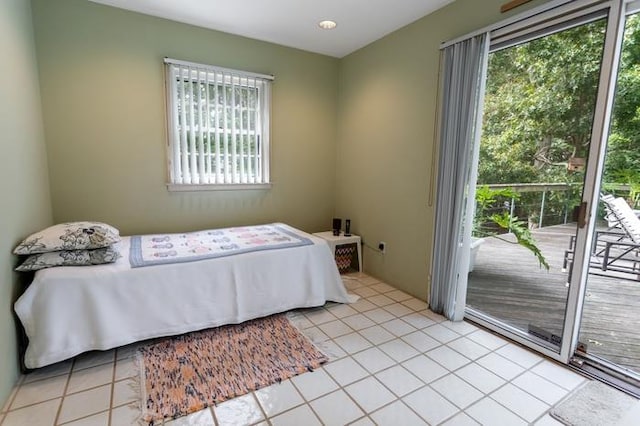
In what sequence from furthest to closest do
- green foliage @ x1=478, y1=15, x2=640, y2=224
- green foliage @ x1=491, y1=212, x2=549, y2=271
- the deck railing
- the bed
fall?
the deck railing, green foliage @ x1=491, y1=212, x2=549, y2=271, green foliage @ x1=478, y1=15, x2=640, y2=224, the bed

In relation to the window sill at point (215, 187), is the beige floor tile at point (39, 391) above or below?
below

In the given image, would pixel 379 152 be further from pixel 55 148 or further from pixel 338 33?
pixel 55 148

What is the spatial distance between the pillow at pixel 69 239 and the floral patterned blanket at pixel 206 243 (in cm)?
23

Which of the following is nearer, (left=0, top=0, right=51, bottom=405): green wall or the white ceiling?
(left=0, top=0, right=51, bottom=405): green wall

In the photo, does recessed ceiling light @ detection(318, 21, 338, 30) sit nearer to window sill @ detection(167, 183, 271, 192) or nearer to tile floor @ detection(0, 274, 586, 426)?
window sill @ detection(167, 183, 271, 192)

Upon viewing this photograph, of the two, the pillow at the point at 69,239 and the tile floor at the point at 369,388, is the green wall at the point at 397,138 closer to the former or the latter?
the tile floor at the point at 369,388

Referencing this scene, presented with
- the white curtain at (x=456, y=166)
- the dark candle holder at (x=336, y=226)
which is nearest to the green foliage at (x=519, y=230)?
the white curtain at (x=456, y=166)

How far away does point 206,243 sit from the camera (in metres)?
2.70

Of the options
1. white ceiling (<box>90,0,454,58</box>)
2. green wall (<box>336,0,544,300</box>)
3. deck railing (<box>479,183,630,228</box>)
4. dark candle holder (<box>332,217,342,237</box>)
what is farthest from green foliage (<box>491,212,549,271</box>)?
white ceiling (<box>90,0,454,58</box>)

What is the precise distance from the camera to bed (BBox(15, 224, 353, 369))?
1.85 metres

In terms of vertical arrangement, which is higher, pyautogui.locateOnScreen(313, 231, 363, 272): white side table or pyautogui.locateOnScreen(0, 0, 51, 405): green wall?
pyautogui.locateOnScreen(0, 0, 51, 405): green wall

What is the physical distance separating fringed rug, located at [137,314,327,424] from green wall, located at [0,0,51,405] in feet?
2.30

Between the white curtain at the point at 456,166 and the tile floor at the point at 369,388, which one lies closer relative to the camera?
the tile floor at the point at 369,388

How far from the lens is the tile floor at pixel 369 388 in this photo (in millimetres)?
1562
